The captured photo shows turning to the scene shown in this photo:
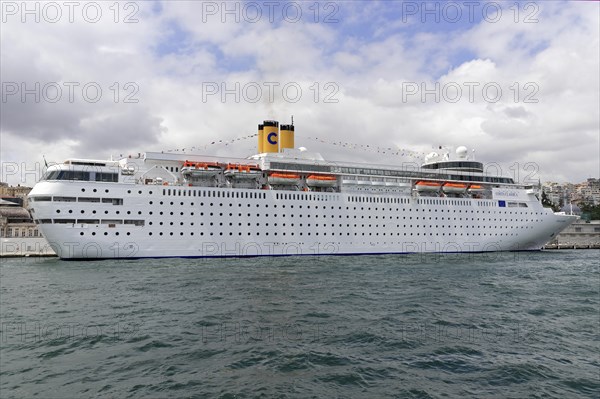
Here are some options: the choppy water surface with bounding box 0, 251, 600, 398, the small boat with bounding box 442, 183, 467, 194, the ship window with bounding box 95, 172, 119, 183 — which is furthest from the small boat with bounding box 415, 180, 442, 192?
the ship window with bounding box 95, 172, 119, 183

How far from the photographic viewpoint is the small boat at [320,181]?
3453 centimetres

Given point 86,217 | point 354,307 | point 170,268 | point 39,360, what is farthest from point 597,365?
point 86,217

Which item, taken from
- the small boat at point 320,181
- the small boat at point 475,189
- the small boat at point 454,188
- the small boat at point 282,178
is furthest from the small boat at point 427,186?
the small boat at point 282,178

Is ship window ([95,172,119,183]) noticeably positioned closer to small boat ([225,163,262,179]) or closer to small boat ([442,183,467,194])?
small boat ([225,163,262,179])

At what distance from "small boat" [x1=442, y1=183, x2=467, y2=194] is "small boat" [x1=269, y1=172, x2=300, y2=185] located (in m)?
15.5

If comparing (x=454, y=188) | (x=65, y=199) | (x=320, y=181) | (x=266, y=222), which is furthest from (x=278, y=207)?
(x=454, y=188)

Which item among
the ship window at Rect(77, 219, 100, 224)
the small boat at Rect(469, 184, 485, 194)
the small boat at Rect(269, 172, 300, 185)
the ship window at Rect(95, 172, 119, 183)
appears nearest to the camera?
the ship window at Rect(77, 219, 100, 224)

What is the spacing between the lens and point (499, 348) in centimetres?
1035

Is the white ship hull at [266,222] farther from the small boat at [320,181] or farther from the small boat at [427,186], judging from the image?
the small boat at [320,181]

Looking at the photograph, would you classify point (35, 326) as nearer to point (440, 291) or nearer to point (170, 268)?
point (170, 268)

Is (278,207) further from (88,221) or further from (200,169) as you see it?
(88,221)

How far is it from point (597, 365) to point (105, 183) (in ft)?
86.3

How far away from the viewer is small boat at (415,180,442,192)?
3877 cm

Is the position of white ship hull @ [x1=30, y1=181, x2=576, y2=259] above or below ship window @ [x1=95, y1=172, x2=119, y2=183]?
below
